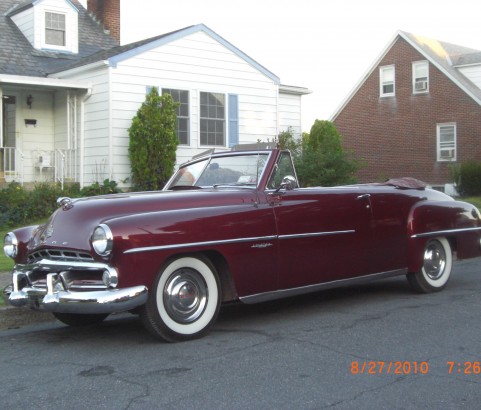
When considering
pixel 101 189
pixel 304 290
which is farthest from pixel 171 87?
pixel 304 290

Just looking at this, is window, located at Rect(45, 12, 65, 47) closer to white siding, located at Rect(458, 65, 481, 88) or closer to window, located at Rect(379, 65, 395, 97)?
window, located at Rect(379, 65, 395, 97)

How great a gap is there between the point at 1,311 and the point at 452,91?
2600 centimetres

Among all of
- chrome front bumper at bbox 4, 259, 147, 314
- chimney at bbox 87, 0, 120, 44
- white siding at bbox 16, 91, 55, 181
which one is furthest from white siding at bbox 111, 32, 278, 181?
chrome front bumper at bbox 4, 259, 147, 314

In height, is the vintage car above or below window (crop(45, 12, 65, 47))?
below

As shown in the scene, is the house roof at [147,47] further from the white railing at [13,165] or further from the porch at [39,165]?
the white railing at [13,165]

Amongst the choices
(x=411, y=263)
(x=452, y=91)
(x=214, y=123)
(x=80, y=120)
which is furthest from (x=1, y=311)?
(x=452, y=91)

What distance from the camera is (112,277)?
5.42m

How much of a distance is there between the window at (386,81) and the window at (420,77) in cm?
118

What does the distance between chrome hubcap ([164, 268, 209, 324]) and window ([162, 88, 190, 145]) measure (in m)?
11.9

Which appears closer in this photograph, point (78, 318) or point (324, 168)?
point (78, 318)

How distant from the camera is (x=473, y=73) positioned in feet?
98.9

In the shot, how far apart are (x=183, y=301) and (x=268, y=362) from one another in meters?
1.04

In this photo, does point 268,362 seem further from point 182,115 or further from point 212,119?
point 212,119

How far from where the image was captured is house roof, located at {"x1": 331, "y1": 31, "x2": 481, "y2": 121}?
2922 centimetres
